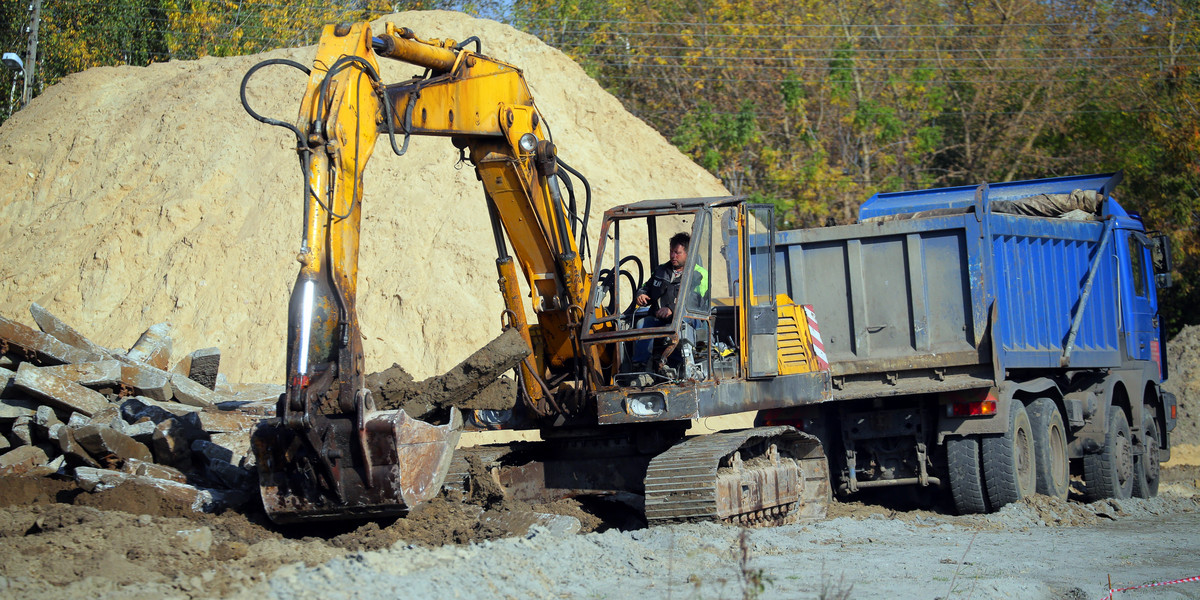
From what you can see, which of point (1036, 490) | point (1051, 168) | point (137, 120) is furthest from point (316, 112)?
point (1051, 168)

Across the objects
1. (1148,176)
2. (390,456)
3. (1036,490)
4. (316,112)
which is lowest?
(1036,490)

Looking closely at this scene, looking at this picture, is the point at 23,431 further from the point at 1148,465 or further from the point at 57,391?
the point at 1148,465

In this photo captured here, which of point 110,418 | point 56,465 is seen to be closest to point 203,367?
point 110,418

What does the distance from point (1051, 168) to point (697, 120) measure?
28.4ft

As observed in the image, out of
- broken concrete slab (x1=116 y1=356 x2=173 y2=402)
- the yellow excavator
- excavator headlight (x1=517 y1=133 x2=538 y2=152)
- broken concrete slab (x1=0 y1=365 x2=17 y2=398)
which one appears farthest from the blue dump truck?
broken concrete slab (x1=0 y1=365 x2=17 y2=398)

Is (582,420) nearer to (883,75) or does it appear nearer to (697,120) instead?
(697,120)

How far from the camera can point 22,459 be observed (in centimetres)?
945

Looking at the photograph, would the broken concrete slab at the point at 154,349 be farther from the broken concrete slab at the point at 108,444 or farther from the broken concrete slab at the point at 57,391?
the broken concrete slab at the point at 108,444

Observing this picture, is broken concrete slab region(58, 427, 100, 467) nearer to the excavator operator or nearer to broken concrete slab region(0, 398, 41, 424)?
broken concrete slab region(0, 398, 41, 424)

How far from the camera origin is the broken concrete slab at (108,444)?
8.88 metres

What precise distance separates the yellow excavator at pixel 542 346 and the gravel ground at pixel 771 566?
543 millimetres

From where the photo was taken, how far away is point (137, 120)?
76.4ft

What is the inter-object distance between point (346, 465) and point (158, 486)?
7.48ft

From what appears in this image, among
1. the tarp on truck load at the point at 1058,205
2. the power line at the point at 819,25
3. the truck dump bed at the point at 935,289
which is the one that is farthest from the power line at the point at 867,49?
the truck dump bed at the point at 935,289
